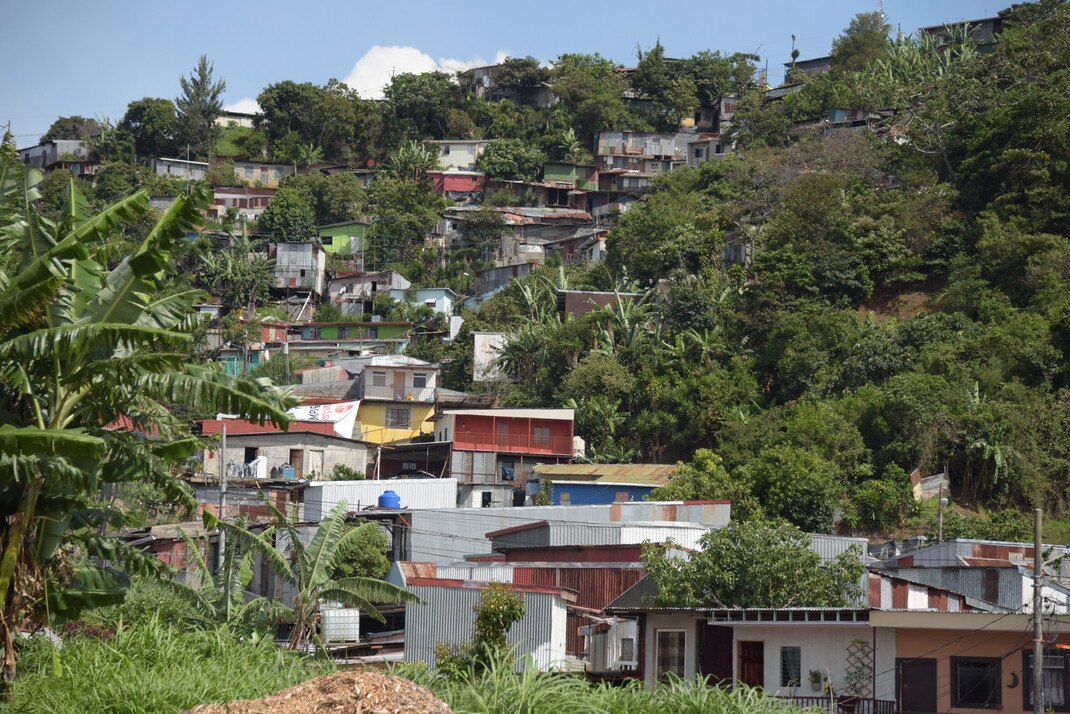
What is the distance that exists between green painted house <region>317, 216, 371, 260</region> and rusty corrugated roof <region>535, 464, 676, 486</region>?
30.1 metres

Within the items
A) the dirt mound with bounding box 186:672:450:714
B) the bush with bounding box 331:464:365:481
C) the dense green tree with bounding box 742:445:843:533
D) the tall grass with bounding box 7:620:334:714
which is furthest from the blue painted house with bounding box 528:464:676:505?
the dirt mound with bounding box 186:672:450:714

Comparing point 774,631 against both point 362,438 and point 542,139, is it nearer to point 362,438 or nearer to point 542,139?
point 362,438

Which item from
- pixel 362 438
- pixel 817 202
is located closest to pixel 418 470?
pixel 362 438

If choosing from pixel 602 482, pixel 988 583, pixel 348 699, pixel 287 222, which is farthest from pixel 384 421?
pixel 348 699

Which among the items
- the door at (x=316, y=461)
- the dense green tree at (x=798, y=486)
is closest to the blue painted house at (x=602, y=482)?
the dense green tree at (x=798, y=486)

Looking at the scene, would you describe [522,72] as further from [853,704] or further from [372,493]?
[853,704]

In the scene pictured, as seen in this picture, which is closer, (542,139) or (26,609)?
(26,609)

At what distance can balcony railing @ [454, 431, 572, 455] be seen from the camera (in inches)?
1686

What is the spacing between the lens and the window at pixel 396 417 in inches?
1868

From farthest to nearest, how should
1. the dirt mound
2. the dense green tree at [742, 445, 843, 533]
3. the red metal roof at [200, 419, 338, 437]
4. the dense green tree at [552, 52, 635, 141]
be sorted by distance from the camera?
the dense green tree at [552, 52, 635, 141] → the red metal roof at [200, 419, 338, 437] → the dense green tree at [742, 445, 843, 533] → the dirt mound

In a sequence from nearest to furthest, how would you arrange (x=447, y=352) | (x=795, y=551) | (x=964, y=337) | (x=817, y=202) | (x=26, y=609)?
(x=26, y=609) < (x=795, y=551) < (x=964, y=337) < (x=817, y=202) < (x=447, y=352)

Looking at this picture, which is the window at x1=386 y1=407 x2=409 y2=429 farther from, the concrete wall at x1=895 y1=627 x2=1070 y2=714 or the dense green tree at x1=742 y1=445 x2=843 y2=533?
the concrete wall at x1=895 y1=627 x2=1070 y2=714

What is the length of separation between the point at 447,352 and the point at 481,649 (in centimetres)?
4022

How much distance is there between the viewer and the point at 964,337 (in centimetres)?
3988
